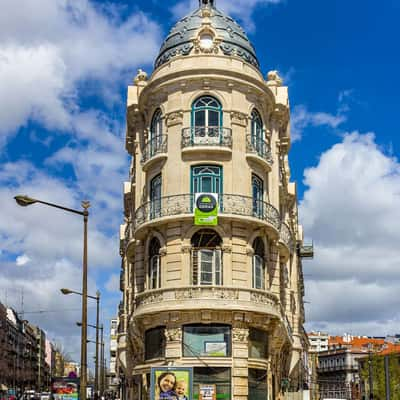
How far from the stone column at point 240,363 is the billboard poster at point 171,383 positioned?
375 cm

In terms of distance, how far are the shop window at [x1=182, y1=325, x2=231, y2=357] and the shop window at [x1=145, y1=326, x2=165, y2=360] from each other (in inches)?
50.8

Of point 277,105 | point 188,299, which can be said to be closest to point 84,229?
point 188,299

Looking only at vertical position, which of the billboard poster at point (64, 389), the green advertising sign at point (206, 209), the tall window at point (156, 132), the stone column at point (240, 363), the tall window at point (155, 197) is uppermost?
the tall window at point (156, 132)

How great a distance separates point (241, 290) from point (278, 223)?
5.04m

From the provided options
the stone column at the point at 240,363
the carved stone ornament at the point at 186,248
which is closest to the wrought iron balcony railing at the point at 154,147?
the carved stone ornament at the point at 186,248

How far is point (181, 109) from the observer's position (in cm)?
3541

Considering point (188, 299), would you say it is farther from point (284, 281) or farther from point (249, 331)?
point (284, 281)

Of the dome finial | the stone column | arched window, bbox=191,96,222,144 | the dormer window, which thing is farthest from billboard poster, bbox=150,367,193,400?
the dome finial

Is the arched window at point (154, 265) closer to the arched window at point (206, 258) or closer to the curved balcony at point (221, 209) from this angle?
the curved balcony at point (221, 209)

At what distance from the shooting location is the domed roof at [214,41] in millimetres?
37406

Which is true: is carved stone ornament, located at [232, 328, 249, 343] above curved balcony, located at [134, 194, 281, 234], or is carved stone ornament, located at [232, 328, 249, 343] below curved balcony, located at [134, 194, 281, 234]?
below

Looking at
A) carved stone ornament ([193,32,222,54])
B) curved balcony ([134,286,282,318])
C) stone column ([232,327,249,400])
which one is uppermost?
carved stone ornament ([193,32,222,54])

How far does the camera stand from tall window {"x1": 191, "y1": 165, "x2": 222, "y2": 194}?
113ft

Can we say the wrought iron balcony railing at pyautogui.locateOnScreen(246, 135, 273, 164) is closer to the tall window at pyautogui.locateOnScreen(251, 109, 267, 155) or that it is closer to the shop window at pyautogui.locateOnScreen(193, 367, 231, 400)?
the tall window at pyautogui.locateOnScreen(251, 109, 267, 155)
